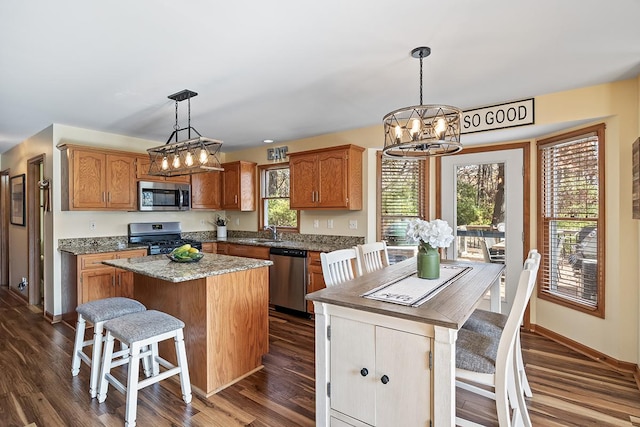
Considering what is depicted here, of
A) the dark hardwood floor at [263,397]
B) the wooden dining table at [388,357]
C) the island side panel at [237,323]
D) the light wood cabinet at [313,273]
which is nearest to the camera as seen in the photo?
the wooden dining table at [388,357]

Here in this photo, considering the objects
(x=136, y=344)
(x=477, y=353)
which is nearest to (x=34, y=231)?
(x=136, y=344)

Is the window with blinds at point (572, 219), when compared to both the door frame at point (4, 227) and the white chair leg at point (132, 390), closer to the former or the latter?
the white chair leg at point (132, 390)

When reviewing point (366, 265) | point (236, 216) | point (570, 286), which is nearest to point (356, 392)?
point (366, 265)

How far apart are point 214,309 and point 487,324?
1.85 m

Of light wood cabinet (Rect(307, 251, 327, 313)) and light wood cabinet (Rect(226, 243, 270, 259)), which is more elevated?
light wood cabinet (Rect(226, 243, 270, 259))

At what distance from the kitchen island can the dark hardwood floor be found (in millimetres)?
141

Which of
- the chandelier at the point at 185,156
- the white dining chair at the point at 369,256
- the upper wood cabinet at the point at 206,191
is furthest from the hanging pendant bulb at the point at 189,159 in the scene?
the upper wood cabinet at the point at 206,191

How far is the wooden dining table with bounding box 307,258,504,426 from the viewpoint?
4.96 feet

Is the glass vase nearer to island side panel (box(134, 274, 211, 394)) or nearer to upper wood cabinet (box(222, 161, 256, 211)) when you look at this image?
island side panel (box(134, 274, 211, 394))

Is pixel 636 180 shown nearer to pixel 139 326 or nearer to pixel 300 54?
pixel 300 54

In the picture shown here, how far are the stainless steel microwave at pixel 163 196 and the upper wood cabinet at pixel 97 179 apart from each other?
107mm

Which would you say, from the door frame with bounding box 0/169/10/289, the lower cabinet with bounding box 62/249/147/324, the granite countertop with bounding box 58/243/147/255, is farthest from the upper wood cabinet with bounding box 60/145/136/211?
the door frame with bounding box 0/169/10/289

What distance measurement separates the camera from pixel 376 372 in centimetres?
171

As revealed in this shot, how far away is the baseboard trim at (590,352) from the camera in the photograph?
270 cm
